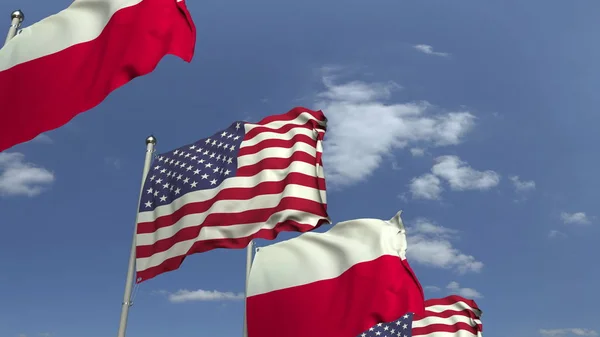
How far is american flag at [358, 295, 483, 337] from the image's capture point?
2103cm

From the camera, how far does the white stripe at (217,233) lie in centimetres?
1354

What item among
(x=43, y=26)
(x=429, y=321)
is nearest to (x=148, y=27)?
(x=43, y=26)

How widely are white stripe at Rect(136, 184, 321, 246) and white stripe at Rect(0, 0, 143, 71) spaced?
4.97 metres

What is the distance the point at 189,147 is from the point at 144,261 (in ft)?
9.81

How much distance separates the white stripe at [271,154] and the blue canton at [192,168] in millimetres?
221

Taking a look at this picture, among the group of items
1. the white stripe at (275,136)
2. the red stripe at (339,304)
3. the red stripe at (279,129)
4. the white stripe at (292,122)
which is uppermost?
the white stripe at (292,122)

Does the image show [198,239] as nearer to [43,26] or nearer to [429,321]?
[43,26]

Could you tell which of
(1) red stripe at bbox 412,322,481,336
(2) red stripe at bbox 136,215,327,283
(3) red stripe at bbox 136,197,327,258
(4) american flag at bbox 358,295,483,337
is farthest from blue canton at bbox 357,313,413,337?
(2) red stripe at bbox 136,215,327,283

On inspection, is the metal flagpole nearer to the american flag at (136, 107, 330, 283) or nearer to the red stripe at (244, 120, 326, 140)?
the american flag at (136, 107, 330, 283)

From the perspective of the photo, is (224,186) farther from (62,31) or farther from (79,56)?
(62,31)

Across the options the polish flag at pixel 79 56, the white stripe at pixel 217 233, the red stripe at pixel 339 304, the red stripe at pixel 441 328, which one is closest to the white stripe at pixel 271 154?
the white stripe at pixel 217 233

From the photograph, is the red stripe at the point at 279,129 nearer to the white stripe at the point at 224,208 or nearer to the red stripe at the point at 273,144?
the red stripe at the point at 273,144

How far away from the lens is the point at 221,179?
14453mm

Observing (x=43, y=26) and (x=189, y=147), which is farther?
(x=189, y=147)
